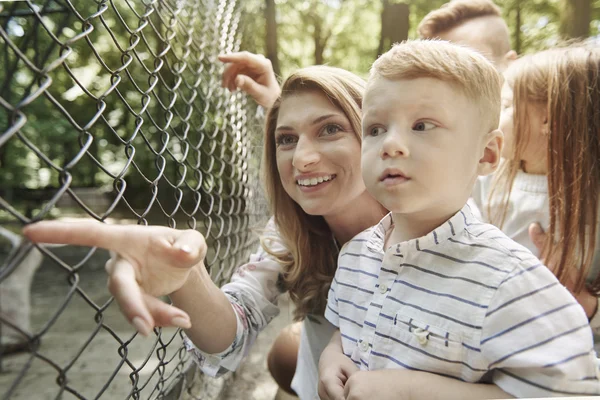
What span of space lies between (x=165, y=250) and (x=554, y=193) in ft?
3.90

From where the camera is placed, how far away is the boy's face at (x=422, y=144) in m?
0.85

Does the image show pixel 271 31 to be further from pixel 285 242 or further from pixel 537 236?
pixel 537 236

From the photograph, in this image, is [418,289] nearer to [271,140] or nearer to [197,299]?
[197,299]

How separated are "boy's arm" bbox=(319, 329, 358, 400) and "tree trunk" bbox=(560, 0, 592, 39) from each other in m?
1.50

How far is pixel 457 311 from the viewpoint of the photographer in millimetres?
859

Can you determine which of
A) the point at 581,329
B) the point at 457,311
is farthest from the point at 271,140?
the point at 581,329

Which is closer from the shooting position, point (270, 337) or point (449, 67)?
point (449, 67)

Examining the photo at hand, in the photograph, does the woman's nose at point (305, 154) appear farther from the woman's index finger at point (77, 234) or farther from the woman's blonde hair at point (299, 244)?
the woman's index finger at point (77, 234)

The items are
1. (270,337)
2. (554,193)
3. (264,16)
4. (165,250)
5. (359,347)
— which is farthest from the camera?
(264,16)

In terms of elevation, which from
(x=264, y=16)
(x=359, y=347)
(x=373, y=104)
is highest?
(x=264, y=16)

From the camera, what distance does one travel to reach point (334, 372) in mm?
1053

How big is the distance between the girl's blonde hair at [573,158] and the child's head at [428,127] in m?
0.58

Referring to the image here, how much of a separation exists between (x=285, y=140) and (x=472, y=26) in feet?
5.62

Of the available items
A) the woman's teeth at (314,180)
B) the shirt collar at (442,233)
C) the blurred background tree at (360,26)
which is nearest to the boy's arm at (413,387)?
the shirt collar at (442,233)
